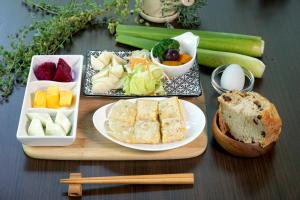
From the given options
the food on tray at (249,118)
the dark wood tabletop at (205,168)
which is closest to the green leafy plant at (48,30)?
the dark wood tabletop at (205,168)

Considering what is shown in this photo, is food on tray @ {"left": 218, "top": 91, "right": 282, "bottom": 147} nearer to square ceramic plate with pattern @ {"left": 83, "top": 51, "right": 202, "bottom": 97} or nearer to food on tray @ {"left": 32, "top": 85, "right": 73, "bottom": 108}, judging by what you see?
square ceramic plate with pattern @ {"left": 83, "top": 51, "right": 202, "bottom": 97}

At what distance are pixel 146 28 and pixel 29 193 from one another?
2.44 ft

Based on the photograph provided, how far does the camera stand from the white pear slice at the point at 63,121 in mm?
1290

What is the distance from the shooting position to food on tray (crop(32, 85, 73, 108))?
137 centimetres

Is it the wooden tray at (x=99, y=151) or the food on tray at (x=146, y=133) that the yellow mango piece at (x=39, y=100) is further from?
the food on tray at (x=146, y=133)

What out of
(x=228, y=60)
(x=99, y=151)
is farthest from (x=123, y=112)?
(x=228, y=60)

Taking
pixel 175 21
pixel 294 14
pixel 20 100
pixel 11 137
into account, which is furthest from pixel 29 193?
pixel 294 14

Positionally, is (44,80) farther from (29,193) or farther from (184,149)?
(184,149)

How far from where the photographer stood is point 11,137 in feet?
4.47

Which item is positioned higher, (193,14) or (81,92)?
(193,14)

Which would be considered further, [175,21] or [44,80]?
[175,21]

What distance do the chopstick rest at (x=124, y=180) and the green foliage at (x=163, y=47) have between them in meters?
0.46

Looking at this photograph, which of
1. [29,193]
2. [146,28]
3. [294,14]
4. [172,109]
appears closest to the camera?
[29,193]

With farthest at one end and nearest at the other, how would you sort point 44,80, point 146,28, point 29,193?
point 146,28, point 44,80, point 29,193
